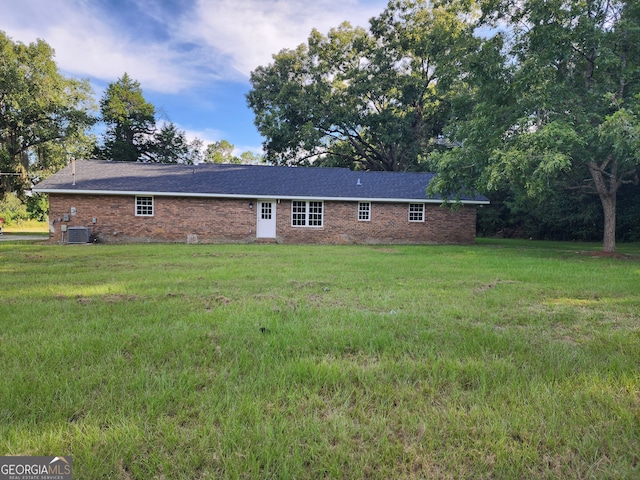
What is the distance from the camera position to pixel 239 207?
58.2ft

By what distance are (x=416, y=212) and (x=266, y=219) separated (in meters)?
8.14

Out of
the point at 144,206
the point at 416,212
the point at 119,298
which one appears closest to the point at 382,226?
the point at 416,212

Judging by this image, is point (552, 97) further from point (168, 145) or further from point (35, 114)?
point (168, 145)

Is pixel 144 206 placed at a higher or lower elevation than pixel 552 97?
lower

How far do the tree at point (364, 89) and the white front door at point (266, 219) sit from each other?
10.6m

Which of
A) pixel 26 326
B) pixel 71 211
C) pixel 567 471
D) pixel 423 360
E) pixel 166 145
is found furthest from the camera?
pixel 166 145

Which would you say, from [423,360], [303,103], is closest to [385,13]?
[303,103]

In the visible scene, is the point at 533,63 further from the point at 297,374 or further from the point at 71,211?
the point at 71,211

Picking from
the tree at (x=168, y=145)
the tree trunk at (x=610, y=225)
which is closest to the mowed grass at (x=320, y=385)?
the tree trunk at (x=610, y=225)

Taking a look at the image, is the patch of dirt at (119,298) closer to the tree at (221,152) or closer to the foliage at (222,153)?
the foliage at (222,153)

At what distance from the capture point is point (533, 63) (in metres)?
11.5

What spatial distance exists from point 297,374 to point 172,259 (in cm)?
836

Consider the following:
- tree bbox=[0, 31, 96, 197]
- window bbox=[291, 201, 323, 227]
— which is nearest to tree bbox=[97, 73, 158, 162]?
tree bbox=[0, 31, 96, 197]

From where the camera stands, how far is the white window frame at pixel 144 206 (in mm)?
17047
